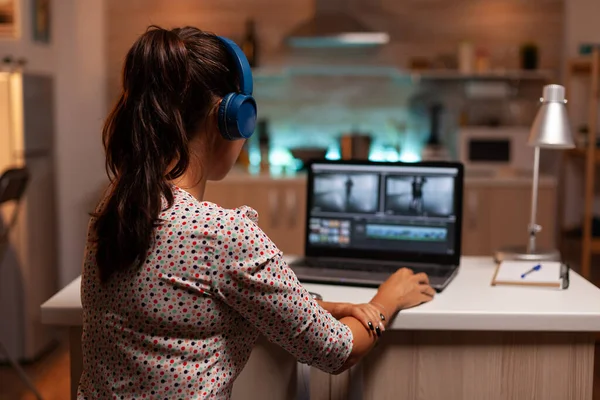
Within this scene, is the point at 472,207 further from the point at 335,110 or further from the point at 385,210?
the point at 385,210

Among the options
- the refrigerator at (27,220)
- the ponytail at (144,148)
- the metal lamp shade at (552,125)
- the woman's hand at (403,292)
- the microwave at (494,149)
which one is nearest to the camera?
the ponytail at (144,148)

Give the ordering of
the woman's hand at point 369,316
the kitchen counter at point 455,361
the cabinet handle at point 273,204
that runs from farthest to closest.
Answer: the cabinet handle at point 273,204, the kitchen counter at point 455,361, the woman's hand at point 369,316

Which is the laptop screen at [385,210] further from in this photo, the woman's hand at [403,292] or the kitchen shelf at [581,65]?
the kitchen shelf at [581,65]

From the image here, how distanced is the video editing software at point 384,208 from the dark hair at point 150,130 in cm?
91

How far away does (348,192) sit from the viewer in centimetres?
214

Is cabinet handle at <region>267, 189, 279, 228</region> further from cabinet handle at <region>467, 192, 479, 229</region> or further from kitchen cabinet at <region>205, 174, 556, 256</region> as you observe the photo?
cabinet handle at <region>467, 192, 479, 229</region>

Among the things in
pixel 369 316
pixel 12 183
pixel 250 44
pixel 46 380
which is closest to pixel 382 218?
pixel 369 316

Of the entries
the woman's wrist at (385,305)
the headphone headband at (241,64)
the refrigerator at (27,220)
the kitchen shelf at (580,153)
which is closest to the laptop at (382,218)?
the woman's wrist at (385,305)

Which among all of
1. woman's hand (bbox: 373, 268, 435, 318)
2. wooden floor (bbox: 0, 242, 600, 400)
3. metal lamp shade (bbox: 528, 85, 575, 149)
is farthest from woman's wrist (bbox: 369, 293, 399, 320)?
wooden floor (bbox: 0, 242, 600, 400)

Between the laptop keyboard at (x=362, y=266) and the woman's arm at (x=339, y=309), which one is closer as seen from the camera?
the woman's arm at (x=339, y=309)

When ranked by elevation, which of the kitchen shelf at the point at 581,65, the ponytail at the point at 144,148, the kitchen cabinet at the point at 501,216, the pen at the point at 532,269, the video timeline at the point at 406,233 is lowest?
the kitchen cabinet at the point at 501,216

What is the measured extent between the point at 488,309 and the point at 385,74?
3.65 meters

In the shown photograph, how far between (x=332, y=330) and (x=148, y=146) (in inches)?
17.6

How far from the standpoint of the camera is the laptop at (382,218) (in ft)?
6.79
